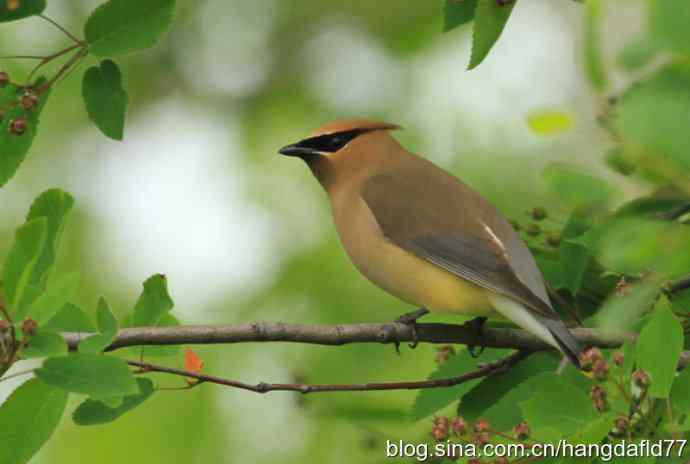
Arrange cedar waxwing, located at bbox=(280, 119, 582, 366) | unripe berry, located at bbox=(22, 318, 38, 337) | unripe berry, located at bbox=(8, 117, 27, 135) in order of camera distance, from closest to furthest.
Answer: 1. unripe berry, located at bbox=(22, 318, 38, 337)
2. unripe berry, located at bbox=(8, 117, 27, 135)
3. cedar waxwing, located at bbox=(280, 119, 582, 366)

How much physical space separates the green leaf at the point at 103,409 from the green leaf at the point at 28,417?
17 centimetres

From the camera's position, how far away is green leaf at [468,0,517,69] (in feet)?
8.71

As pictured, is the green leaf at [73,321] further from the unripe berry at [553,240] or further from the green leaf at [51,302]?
the unripe berry at [553,240]

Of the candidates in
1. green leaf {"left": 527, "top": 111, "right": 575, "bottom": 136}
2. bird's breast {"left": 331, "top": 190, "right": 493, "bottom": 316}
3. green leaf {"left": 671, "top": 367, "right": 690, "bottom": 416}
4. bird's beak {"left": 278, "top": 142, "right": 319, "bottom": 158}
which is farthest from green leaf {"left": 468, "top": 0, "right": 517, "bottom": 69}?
bird's beak {"left": 278, "top": 142, "right": 319, "bottom": 158}

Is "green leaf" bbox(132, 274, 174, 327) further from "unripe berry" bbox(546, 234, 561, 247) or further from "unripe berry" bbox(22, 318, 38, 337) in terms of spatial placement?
"unripe berry" bbox(546, 234, 561, 247)

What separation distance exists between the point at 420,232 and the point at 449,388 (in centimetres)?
83

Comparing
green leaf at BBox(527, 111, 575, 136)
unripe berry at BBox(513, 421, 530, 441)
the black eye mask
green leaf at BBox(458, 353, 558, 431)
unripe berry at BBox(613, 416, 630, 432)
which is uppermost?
green leaf at BBox(527, 111, 575, 136)

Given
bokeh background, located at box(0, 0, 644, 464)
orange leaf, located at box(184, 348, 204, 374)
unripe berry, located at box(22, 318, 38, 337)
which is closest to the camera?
unripe berry, located at box(22, 318, 38, 337)

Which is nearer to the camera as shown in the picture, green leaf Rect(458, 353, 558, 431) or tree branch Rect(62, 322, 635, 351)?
tree branch Rect(62, 322, 635, 351)

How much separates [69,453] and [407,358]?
1634mm

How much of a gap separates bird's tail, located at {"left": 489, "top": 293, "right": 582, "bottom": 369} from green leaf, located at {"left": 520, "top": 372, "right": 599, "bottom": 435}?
1.34 ft

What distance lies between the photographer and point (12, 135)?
2.84 meters

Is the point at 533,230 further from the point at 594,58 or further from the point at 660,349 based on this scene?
the point at 594,58

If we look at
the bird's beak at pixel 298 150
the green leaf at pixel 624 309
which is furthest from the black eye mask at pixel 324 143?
the green leaf at pixel 624 309
